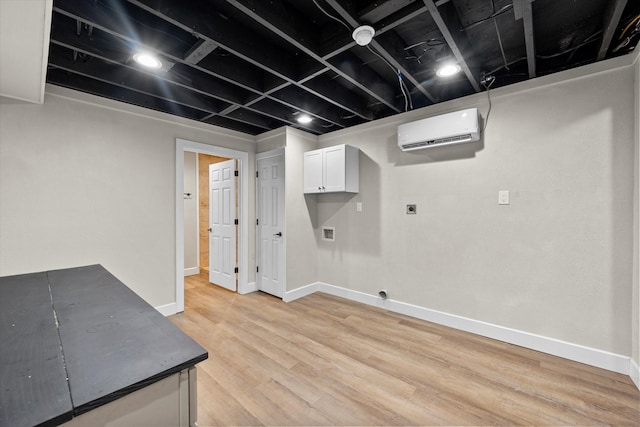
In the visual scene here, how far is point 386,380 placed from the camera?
A: 79.7 inches

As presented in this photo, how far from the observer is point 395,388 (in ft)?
6.36

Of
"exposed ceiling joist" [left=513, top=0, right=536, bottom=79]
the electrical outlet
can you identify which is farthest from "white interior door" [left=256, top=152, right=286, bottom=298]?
"exposed ceiling joist" [left=513, top=0, right=536, bottom=79]

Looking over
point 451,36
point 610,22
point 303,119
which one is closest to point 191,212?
point 303,119

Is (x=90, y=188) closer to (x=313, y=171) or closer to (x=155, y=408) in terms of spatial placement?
(x=313, y=171)

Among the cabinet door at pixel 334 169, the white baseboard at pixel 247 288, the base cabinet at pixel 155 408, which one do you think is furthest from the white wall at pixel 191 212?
the base cabinet at pixel 155 408

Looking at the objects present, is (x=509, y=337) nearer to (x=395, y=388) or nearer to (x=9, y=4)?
(x=395, y=388)

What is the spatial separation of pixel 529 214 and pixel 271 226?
3042 mm

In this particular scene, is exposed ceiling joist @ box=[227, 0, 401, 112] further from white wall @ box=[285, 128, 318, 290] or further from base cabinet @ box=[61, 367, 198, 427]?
base cabinet @ box=[61, 367, 198, 427]

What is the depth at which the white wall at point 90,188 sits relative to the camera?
2.29 metres

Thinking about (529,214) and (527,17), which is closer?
(527,17)

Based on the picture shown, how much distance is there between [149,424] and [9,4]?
1.64 meters

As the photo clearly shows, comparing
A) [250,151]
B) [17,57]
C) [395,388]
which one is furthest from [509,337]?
[17,57]

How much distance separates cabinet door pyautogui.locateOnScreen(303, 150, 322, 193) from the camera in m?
3.68

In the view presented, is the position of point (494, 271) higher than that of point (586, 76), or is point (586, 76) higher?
point (586, 76)
